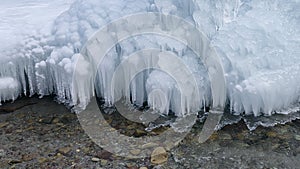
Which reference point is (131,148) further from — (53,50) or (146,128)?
(53,50)

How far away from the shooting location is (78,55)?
11.8 feet

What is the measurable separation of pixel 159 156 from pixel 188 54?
100 cm

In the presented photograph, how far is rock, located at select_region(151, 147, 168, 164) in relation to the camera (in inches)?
120

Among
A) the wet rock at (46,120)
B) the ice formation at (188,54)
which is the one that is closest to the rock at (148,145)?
the ice formation at (188,54)

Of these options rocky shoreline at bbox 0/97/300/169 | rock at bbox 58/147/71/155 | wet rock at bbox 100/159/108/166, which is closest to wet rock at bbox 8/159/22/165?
rocky shoreline at bbox 0/97/300/169

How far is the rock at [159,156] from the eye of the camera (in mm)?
3039

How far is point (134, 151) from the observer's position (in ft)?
10.3

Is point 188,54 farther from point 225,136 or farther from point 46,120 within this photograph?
point 46,120

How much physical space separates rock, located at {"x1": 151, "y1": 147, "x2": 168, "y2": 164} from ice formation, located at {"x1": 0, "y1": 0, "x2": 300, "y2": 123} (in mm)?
487

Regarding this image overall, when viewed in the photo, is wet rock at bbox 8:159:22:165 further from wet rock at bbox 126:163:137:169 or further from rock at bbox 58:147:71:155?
wet rock at bbox 126:163:137:169

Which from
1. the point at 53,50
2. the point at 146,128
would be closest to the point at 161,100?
the point at 146,128

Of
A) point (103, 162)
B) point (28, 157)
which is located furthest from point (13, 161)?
point (103, 162)

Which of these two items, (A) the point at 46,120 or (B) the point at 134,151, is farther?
(A) the point at 46,120

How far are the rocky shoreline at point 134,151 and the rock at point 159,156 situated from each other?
0.02 meters
